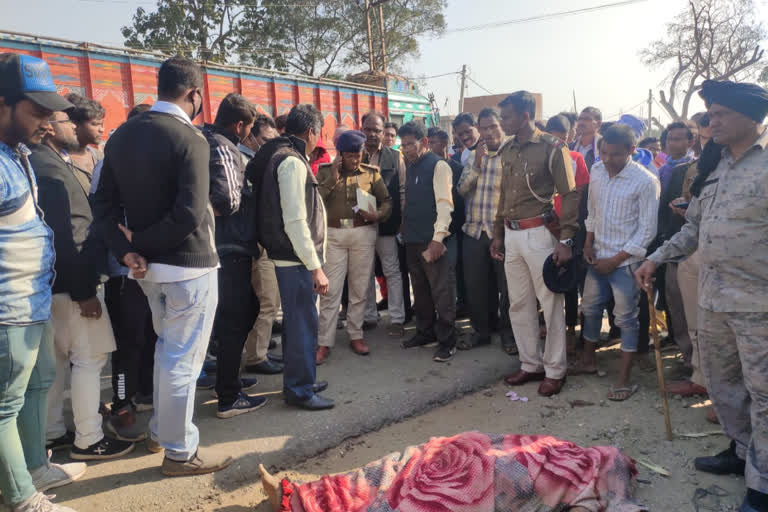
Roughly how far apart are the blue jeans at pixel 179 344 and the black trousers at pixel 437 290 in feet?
7.49

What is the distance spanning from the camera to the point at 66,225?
107 inches

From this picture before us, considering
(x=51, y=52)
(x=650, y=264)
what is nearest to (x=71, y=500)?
(x=650, y=264)

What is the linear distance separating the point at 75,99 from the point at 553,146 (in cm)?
321

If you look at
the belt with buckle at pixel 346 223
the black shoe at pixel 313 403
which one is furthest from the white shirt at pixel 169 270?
the belt with buckle at pixel 346 223

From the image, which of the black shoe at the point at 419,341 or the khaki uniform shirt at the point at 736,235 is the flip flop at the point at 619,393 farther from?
the black shoe at the point at 419,341

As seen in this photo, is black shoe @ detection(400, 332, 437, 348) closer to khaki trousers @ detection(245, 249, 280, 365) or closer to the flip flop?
khaki trousers @ detection(245, 249, 280, 365)

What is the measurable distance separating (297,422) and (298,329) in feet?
1.96

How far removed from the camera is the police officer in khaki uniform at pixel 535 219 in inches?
144

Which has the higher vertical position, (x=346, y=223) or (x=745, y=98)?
(x=745, y=98)

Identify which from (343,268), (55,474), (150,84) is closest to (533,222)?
(343,268)

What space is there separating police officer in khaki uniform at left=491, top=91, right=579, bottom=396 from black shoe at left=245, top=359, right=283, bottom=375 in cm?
195

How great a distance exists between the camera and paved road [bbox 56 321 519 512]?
105 inches

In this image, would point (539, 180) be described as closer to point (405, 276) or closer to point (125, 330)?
point (405, 276)

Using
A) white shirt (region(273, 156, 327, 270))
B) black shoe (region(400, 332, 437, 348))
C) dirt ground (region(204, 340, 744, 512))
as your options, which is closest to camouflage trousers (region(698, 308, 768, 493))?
dirt ground (region(204, 340, 744, 512))
